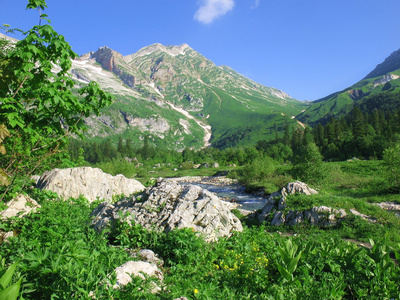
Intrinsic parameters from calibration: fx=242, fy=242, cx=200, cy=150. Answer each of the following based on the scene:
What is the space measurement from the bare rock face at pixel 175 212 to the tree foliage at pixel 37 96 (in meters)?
3.71

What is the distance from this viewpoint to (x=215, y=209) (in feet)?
30.8

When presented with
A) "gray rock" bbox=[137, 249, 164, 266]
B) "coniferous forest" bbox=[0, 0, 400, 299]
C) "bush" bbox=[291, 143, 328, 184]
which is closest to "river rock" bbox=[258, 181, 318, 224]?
"coniferous forest" bbox=[0, 0, 400, 299]

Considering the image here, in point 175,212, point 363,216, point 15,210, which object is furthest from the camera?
point 363,216

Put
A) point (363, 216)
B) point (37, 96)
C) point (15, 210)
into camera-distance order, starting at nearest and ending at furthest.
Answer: point (37, 96), point (15, 210), point (363, 216)

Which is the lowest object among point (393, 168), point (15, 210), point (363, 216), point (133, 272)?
point (393, 168)

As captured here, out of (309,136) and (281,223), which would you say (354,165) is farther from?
(309,136)

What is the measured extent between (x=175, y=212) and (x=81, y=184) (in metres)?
13.2

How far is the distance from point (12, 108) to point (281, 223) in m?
14.7

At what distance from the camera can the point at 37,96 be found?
4.96 metres

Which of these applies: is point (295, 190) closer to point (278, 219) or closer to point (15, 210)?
point (278, 219)

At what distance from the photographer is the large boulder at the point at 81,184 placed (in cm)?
1844

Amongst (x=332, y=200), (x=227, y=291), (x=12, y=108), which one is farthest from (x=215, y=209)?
(x=332, y=200)

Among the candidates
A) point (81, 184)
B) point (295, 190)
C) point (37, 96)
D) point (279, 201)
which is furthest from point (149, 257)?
point (295, 190)

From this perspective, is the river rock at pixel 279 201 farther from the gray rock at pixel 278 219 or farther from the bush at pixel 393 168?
the bush at pixel 393 168
